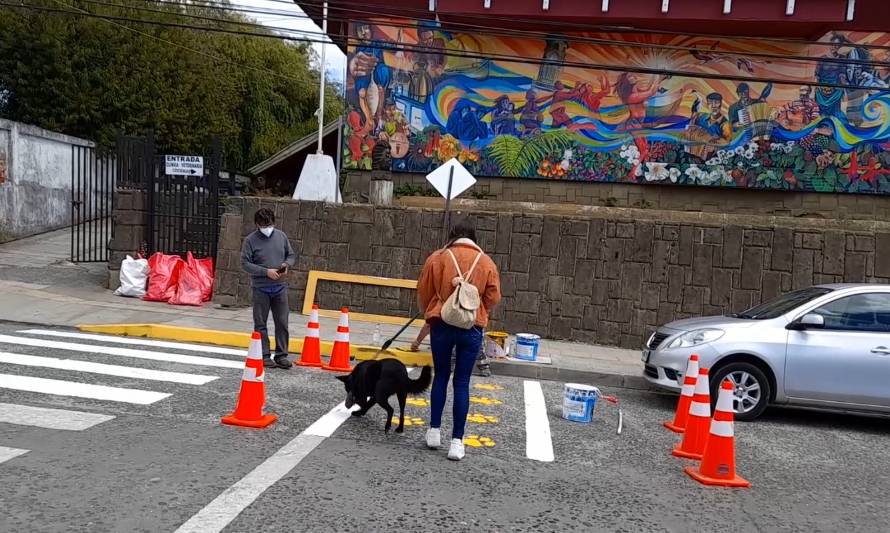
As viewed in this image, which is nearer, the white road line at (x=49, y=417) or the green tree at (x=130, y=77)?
the white road line at (x=49, y=417)

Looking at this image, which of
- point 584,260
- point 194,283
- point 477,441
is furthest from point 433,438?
point 194,283

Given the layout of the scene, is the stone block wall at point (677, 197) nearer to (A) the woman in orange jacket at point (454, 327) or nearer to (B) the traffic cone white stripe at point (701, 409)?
(A) the woman in orange jacket at point (454, 327)

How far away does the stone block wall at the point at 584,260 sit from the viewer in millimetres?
11125

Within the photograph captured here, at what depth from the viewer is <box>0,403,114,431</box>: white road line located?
5.36m

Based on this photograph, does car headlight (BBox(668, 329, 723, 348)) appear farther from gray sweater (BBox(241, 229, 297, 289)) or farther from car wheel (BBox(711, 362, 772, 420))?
gray sweater (BBox(241, 229, 297, 289))

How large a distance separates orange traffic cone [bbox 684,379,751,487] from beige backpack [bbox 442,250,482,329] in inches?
76.7

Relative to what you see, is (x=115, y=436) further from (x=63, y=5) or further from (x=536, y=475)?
(x=63, y=5)

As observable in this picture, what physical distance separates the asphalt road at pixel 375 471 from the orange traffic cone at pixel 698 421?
240 mm

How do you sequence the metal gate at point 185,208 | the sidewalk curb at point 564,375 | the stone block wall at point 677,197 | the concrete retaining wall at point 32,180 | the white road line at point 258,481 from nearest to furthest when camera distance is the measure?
the white road line at point 258,481 → the sidewalk curb at point 564,375 → the metal gate at point 185,208 → the concrete retaining wall at point 32,180 → the stone block wall at point 677,197

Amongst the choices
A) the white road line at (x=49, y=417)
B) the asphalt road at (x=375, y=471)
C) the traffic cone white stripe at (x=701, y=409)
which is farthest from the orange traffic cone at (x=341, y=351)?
the traffic cone white stripe at (x=701, y=409)

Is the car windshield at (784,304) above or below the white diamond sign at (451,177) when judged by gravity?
below

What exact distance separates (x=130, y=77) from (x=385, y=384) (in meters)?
23.6

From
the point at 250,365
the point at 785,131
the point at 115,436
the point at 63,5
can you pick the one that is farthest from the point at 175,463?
the point at 63,5

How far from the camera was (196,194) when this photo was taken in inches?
508
